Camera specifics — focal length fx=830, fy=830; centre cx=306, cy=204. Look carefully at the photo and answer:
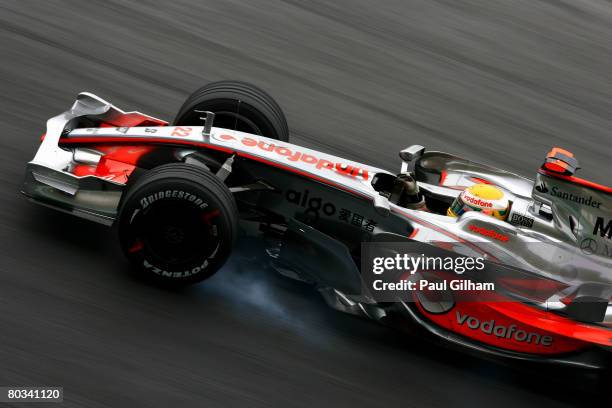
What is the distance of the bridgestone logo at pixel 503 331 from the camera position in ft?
18.1

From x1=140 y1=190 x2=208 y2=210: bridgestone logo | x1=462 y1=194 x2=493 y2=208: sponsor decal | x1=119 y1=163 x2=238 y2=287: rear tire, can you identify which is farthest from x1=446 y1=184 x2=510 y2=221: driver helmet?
x1=140 y1=190 x2=208 y2=210: bridgestone logo

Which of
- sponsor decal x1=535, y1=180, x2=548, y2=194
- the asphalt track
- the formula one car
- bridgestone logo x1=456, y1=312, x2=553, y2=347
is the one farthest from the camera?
sponsor decal x1=535, y1=180, x2=548, y2=194

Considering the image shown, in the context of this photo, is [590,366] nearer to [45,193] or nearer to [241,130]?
[241,130]

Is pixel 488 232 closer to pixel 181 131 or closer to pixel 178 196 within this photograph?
pixel 178 196

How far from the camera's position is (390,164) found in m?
8.05

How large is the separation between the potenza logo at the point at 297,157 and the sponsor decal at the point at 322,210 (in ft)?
0.75

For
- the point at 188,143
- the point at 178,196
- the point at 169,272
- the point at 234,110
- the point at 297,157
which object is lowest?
the point at 169,272

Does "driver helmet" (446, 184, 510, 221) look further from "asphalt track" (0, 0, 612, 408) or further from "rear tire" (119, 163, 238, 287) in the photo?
"rear tire" (119, 163, 238, 287)

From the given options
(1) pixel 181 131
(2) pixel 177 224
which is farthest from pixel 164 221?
(1) pixel 181 131

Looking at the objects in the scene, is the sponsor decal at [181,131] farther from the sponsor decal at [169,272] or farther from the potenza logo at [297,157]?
the sponsor decal at [169,272]

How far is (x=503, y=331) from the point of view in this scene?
554 centimetres

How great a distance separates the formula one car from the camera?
17.5 ft

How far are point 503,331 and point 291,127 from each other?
11.1 feet

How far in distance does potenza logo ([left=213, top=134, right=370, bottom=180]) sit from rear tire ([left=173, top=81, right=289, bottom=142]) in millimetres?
417
